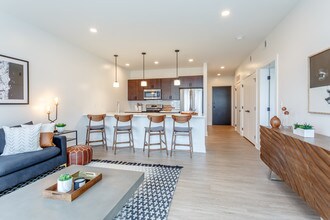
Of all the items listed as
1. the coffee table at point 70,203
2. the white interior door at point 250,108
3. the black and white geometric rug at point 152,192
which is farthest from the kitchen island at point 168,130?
the coffee table at point 70,203

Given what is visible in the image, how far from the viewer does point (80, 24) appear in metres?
3.28

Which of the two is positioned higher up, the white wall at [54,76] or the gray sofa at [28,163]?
the white wall at [54,76]

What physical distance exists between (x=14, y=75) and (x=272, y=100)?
5.31 metres

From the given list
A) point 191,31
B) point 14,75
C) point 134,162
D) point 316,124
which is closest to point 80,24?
point 14,75

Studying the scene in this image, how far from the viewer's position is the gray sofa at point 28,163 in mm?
2148

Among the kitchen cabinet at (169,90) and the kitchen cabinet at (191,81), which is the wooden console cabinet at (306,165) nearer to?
the kitchen cabinet at (191,81)

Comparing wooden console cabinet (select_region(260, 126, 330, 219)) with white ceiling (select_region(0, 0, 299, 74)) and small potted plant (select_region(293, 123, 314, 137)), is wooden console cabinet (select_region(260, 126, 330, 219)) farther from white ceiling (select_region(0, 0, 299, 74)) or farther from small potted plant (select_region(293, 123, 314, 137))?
white ceiling (select_region(0, 0, 299, 74))

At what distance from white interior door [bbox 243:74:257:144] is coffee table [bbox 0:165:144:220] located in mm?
4190

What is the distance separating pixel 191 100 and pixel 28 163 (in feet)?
17.4

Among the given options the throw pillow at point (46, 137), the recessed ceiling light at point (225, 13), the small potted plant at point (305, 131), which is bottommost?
the throw pillow at point (46, 137)

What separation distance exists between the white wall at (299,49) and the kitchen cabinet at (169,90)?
374 cm

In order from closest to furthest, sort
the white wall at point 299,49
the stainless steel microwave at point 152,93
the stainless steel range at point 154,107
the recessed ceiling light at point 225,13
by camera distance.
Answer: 1. the white wall at point 299,49
2. the recessed ceiling light at point 225,13
3. the stainless steel microwave at point 152,93
4. the stainless steel range at point 154,107

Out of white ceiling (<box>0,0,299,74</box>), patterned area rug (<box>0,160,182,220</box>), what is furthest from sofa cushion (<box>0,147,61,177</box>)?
white ceiling (<box>0,0,299,74</box>)

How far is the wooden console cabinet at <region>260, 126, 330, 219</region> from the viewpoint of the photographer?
1.42 m
